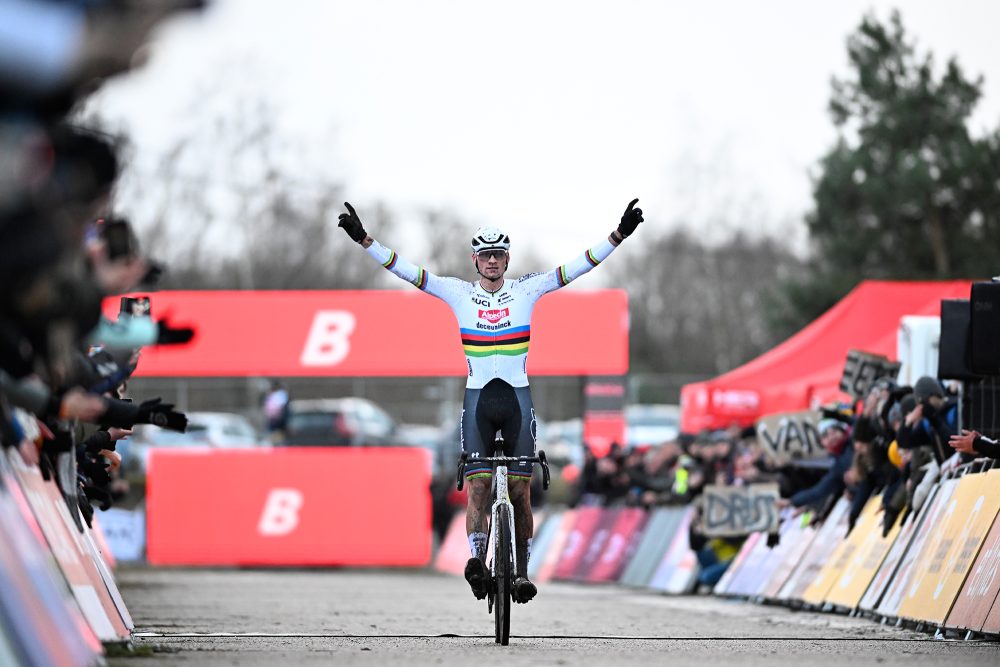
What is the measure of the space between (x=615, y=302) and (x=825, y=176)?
52.8ft

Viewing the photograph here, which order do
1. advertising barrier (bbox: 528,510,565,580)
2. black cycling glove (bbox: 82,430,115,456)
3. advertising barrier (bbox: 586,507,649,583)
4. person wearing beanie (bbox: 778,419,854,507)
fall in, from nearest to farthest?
black cycling glove (bbox: 82,430,115,456) → person wearing beanie (bbox: 778,419,854,507) → advertising barrier (bbox: 586,507,649,583) → advertising barrier (bbox: 528,510,565,580)

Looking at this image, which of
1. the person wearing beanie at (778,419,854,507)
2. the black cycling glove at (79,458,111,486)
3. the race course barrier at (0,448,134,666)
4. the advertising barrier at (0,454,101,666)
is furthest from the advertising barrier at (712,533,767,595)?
the advertising barrier at (0,454,101,666)

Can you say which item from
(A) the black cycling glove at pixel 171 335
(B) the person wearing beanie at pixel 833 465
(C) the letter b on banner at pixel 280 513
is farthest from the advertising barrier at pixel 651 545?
(A) the black cycling glove at pixel 171 335

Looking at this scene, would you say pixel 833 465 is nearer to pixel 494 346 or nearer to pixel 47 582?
pixel 494 346

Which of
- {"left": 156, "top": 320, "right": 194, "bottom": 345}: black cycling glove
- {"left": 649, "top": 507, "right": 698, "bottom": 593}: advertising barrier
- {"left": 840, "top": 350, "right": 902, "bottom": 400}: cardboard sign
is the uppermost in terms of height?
{"left": 156, "top": 320, "right": 194, "bottom": 345}: black cycling glove

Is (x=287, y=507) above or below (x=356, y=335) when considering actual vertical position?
below

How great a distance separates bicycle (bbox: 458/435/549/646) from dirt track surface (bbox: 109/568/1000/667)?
0.61 feet

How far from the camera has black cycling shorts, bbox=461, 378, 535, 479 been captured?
12047 mm

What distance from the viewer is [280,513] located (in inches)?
1339

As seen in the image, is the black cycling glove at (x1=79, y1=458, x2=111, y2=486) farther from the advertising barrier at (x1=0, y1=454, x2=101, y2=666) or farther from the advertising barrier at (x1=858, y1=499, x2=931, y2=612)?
the advertising barrier at (x1=858, y1=499, x2=931, y2=612)

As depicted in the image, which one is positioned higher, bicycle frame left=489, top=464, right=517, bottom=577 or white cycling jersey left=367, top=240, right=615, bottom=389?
white cycling jersey left=367, top=240, right=615, bottom=389

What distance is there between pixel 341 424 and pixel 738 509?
24.3 m

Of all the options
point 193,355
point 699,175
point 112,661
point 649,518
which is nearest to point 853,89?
point 193,355

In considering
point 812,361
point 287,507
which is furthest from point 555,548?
point 287,507
